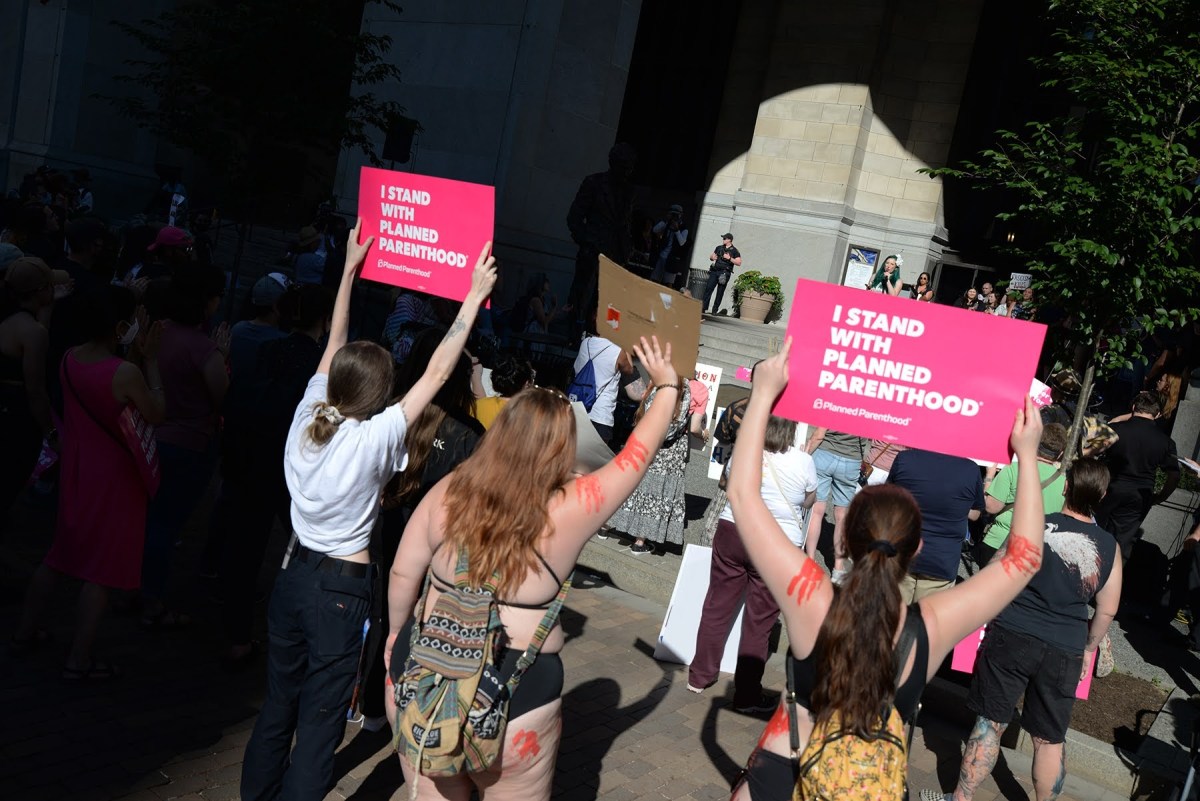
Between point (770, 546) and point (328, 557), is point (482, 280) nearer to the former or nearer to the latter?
point (328, 557)

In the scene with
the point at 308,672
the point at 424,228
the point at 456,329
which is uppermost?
the point at 424,228

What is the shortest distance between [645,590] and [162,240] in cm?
514

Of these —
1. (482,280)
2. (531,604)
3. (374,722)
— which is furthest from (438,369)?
(374,722)

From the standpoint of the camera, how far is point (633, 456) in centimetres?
318

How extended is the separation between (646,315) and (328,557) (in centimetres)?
148

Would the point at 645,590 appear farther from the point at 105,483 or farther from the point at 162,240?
the point at 162,240

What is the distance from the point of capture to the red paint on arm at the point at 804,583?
108 inches

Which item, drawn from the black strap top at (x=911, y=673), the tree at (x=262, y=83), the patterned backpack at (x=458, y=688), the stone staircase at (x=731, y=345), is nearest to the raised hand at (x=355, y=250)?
the patterned backpack at (x=458, y=688)

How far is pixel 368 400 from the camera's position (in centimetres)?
368

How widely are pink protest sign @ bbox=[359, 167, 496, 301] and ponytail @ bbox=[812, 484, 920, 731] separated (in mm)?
2273

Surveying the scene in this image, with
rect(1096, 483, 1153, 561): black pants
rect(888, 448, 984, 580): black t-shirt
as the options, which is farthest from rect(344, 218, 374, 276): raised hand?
rect(1096, 483, 1153, 561): black pants

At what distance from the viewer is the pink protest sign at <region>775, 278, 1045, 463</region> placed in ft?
10.1

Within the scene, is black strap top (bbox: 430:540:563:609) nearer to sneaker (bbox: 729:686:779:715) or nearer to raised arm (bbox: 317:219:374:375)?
raised arm (bbox: 317:219:374:375)

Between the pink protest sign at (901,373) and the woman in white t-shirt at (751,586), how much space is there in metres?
2.71
